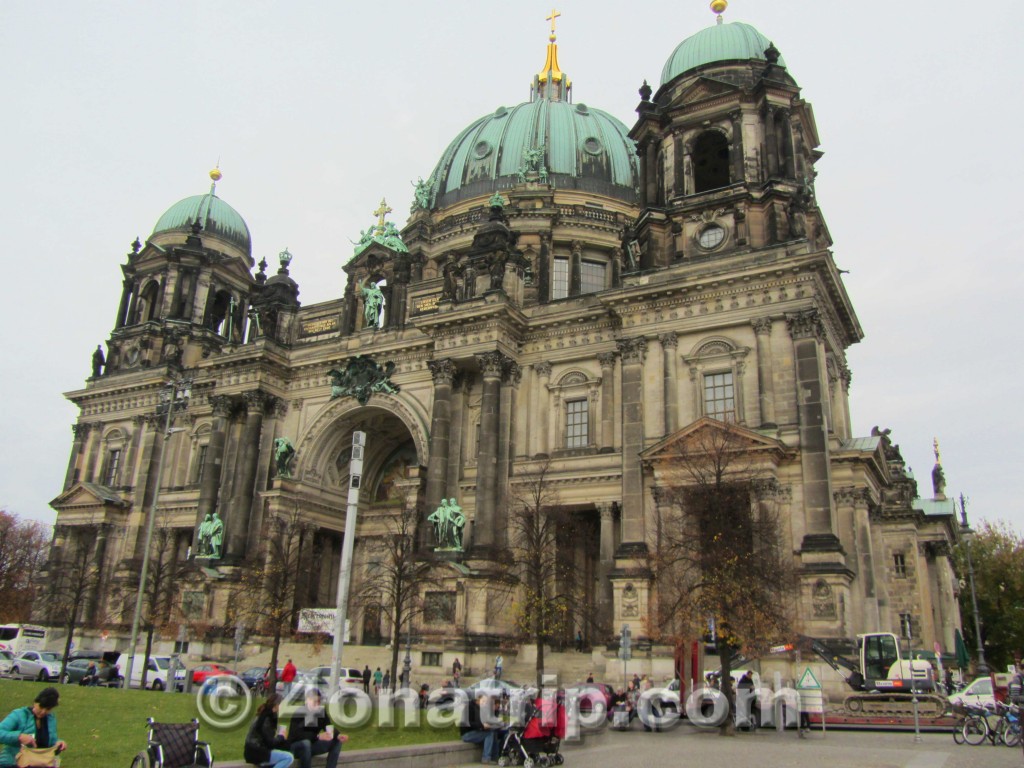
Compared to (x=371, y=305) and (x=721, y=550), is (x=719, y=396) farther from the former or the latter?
(x=371, y=305)

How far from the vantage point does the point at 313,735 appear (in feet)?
39.7

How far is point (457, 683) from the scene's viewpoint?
31.5 metres

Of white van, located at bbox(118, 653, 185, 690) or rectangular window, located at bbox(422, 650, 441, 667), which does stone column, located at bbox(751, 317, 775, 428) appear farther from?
white van, located at bbox(118, 653, 185, 690)

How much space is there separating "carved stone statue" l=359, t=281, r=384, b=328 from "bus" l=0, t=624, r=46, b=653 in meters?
25.5

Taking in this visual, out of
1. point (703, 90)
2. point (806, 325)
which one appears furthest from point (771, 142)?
point (806, 325)

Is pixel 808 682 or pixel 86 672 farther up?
pixel 808 682

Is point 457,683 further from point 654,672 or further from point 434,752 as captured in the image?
point 434,752

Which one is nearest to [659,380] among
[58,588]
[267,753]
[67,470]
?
[267,753]

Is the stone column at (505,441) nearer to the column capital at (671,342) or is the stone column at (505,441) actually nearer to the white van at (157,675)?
the column capital at (671,342)

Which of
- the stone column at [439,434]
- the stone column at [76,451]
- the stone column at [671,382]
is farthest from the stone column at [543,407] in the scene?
the stone column at [76,451]

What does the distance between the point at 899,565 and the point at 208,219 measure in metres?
49.1

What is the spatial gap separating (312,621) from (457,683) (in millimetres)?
10614

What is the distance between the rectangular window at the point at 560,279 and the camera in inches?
2037

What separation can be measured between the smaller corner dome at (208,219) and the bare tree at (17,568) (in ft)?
96.8
